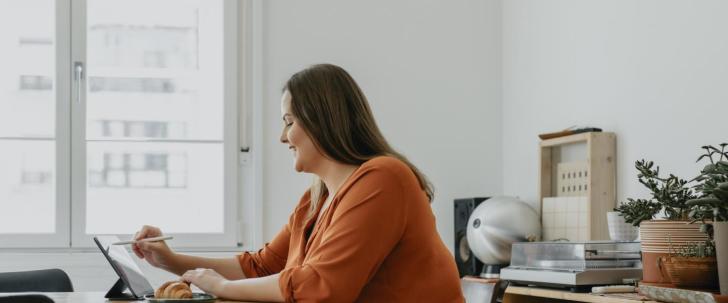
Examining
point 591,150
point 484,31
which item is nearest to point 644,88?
point 591,150

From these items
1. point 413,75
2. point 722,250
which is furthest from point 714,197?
point 413,75

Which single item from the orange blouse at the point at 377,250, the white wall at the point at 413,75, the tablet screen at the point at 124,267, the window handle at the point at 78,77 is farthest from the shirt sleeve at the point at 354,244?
the window handle at the point at 78,77

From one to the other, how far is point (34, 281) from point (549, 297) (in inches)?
71.9

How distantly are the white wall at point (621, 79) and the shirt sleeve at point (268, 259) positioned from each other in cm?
143

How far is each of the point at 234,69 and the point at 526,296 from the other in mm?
1995

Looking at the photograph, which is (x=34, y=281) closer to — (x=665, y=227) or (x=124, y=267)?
(x=124, y=267)

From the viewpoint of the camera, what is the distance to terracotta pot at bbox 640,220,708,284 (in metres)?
2.40

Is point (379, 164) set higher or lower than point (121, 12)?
lower

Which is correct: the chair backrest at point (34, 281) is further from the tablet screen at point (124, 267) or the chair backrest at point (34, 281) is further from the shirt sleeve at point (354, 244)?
the shirt sleeve at point (354, 244)

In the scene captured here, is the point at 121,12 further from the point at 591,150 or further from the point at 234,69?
the point at 591,150

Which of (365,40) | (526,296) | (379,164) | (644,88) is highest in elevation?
(365,40)

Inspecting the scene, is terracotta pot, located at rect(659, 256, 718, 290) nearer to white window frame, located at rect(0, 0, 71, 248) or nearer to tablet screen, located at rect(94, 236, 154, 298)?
tablet screen, located at rect(94, 236, 154, 298)

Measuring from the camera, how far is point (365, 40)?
190 inches

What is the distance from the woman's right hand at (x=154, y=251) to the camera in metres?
2.50
